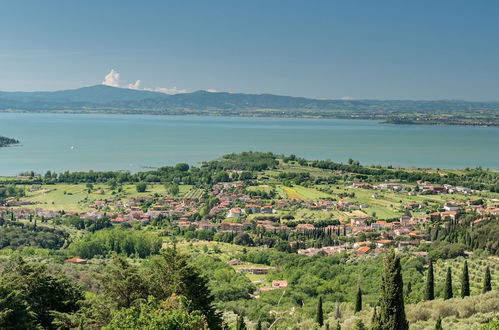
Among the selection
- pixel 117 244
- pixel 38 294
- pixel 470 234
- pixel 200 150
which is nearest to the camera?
pixel 38 294

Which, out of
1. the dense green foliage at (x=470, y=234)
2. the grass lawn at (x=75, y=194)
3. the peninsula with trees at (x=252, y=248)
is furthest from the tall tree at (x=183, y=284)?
the grass lawn at (x=75, y=194)

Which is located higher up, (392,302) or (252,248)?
(392,302)

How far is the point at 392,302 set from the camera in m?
12.2

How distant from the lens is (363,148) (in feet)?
366

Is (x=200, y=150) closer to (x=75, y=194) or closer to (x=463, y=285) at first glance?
(x=75, y=194)

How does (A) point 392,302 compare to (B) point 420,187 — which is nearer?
(A) point 392,302

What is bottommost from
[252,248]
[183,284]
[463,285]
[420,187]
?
[252,248]

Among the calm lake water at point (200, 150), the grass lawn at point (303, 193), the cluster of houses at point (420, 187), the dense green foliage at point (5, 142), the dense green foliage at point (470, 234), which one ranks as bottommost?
the grass lawn at point (303, 193)

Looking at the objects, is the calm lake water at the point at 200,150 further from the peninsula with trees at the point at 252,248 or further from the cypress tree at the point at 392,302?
the cypress tree at the point at 392,302

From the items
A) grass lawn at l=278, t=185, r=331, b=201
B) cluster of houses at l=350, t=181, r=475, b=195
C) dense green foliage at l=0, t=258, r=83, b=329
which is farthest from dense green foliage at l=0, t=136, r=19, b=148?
dense green foliage at l=0, t=258, r=83, b=329

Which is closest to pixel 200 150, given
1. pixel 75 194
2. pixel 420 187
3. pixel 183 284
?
pixel 75 194

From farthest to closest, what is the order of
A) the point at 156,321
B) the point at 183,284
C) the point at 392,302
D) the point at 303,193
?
the point at 303,193 → the point at 392,302 → the point at 183,284 → the point at 156,321

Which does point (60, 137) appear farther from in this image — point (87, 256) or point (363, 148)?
point (87, 256)

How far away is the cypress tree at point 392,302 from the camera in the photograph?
12.2m
